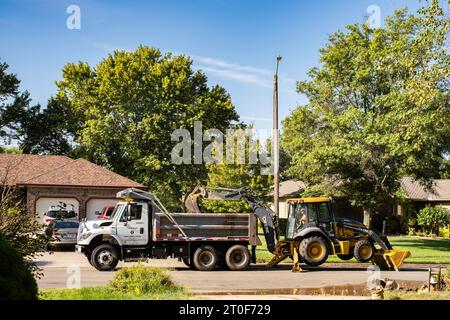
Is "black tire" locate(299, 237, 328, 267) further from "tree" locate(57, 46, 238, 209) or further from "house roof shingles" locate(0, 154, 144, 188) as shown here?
"tree" locate(57, 46, 238, 209)

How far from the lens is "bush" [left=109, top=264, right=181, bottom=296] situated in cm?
1301

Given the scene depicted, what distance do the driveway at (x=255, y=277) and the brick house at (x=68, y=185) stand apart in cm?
1409

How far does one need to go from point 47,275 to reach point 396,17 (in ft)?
80.8

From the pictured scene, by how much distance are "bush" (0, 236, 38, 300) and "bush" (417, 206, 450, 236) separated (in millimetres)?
44651

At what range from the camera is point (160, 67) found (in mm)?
49312

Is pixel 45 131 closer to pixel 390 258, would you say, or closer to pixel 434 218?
pixel 434 218

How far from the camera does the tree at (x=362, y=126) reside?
101 ft

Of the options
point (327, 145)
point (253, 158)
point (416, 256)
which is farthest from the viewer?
point (253, 158)

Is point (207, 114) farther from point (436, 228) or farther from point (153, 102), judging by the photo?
point (436, 228)

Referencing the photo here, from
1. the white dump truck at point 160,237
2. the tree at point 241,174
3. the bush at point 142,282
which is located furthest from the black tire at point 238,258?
the tree at point 241,174

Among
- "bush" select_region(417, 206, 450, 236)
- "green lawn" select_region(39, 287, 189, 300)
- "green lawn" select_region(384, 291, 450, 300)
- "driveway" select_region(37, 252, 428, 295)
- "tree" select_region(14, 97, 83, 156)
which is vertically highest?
"tree" select_region(14, 97, 83, 156)

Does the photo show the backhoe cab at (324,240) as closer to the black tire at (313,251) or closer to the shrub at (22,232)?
the black tire at (313,251)

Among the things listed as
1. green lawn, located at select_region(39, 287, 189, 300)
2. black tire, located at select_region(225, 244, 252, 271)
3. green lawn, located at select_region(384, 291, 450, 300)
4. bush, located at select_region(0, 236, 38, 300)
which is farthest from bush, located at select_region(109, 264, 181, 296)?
black tire, located at select_region(225, 244, 252, 271)
